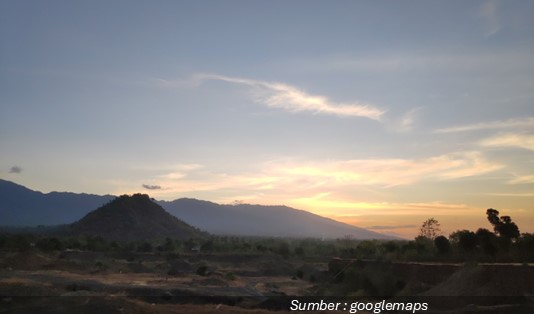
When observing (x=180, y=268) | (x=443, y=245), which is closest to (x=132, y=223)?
(x=180, y=268)

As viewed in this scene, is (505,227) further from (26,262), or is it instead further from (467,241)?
(26,262)

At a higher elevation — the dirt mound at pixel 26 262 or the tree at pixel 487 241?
the tree at pixel 487 241

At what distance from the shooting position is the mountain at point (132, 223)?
14388 cm

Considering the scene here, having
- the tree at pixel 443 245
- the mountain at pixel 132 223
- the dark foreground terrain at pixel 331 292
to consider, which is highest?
the mountain at pixel 132 223

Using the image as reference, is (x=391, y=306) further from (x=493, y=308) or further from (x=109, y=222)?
(x=109, y=222)

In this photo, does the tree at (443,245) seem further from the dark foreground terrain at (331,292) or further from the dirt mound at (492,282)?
the dirt mound at (492,282)

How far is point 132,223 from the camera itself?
5886 inches

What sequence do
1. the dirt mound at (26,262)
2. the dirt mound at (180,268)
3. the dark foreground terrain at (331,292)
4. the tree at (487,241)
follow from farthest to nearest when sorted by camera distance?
the dirt mound at (180,268), the dirt mound at (26,262), the tree at (487,241), the dark foreground terrain at (331,292)

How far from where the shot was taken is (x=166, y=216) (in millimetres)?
165250

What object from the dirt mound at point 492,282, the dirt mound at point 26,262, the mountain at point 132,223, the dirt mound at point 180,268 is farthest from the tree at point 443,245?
the mountain at point 132,223

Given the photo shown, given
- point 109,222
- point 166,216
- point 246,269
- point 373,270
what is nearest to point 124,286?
point 373,270

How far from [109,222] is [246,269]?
274 ft

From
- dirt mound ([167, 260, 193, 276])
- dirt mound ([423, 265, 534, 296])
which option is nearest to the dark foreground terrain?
dirt mound ([423, 265, 534, 296])

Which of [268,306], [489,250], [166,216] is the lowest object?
[268,306]
